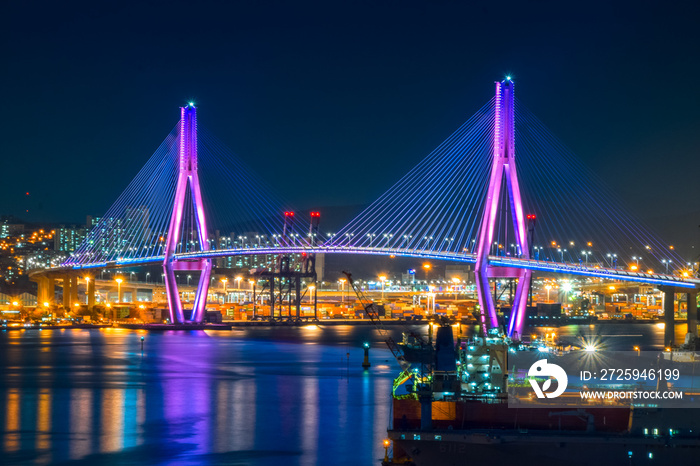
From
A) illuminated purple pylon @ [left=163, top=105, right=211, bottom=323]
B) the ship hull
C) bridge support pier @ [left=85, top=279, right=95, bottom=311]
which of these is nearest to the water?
the ship hull

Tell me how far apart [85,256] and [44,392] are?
36.4 metres

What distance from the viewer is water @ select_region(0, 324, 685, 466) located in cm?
1620

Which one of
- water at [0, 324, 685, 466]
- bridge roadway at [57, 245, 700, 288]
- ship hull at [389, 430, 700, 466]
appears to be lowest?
water at [0, 324, 685, 466]

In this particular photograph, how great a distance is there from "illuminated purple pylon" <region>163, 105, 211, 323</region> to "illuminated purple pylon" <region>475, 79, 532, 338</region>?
14597 mm

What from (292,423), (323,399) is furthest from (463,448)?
(323,399)

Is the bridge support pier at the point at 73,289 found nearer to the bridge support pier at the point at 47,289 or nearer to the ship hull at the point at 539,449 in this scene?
the bridge support pier at the point at 47,289

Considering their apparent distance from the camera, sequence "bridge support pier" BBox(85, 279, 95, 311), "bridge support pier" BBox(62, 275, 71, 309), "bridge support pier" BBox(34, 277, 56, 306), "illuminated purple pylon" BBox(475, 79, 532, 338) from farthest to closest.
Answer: "bridge support pier" BBox(34, 277, 56, 306)
"bridge support pier" BBox(85, 279, 95, 311)
"bridge support pier" BBox(62, 275, 71, 309)
"illuminated purple pylon" BBox(475, 79, 532, 338)

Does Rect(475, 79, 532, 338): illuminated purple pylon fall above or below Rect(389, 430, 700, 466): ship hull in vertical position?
above

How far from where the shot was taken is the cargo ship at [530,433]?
12406 mm

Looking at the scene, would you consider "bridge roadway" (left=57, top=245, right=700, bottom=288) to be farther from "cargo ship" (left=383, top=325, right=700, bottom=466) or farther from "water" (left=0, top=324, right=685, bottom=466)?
"cargo ship" (left=383, top=325, right=700, bottom=466)

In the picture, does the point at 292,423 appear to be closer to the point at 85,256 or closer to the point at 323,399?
the point at 323,399

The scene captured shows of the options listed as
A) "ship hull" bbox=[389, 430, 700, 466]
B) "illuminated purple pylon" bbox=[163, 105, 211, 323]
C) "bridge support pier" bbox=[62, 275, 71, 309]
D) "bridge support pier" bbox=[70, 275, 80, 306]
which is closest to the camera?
"ship hull" bbox=[389, 430, 700, 466]

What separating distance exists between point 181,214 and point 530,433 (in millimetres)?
31101

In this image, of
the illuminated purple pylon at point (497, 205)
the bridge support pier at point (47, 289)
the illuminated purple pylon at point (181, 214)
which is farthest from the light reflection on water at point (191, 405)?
the bridge support pier at point (47, 289)
